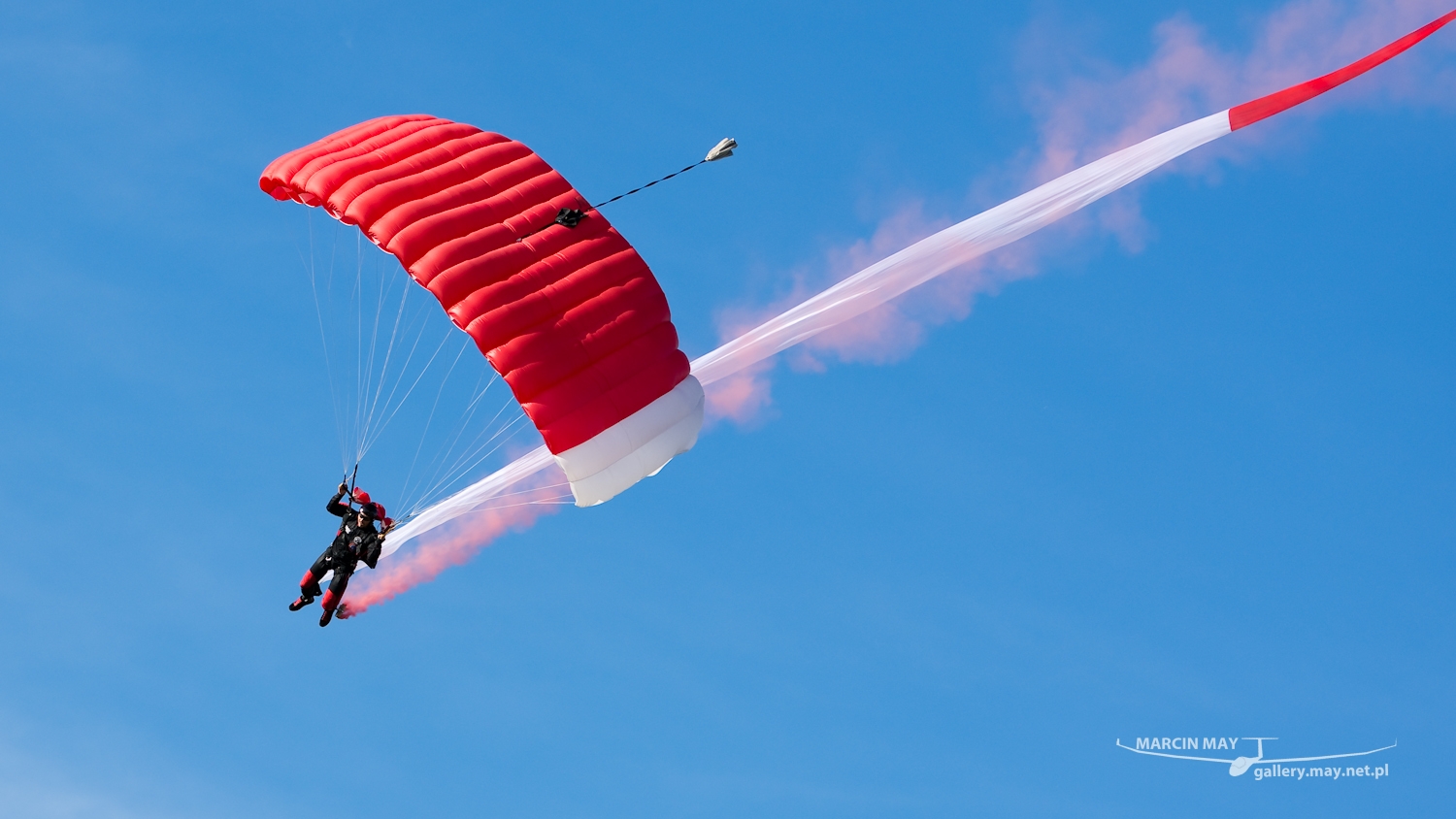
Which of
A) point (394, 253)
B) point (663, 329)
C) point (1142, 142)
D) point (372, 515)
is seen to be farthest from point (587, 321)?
point (1142, 142)

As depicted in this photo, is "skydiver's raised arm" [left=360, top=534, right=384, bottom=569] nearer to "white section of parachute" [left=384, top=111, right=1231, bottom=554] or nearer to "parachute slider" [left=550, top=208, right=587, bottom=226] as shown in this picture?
"white section of parachute" [left=384, top=111, right=1231, bottom=554]

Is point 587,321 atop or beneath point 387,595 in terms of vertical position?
atop

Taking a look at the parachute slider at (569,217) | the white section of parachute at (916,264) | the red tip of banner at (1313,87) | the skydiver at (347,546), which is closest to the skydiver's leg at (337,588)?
the skydiver at (347,546)

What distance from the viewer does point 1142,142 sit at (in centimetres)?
1833

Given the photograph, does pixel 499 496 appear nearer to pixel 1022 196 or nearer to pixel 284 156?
pixel 284 156

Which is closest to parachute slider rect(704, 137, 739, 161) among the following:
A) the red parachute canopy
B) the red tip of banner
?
the red parachute canopy

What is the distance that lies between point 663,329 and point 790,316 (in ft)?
9.66

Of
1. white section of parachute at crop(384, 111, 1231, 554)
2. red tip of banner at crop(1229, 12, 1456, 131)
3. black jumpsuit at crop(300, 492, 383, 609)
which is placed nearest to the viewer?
red tip of banner at crop(1229, 12, 1456, 131)

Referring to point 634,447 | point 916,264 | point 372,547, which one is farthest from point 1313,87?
point 372,547

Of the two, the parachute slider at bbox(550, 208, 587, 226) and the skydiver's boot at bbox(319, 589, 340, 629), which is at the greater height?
the parachute slider at bbox(550, 208, 587, 226)

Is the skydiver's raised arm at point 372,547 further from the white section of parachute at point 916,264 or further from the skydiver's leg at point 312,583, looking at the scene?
the white section of parachute at point 916,264

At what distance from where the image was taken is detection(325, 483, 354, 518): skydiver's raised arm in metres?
18.0

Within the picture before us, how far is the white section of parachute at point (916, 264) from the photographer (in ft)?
58.3

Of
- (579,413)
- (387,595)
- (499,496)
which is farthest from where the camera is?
(499,496)
